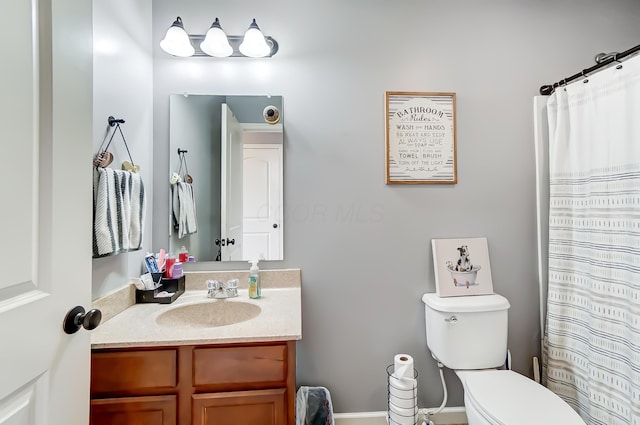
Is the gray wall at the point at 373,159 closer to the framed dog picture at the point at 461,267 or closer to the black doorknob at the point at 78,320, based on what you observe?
the framed dog picture at the point at 461,267

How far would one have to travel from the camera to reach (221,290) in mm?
1425

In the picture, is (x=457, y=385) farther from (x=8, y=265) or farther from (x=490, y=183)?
(x=8, y=265)

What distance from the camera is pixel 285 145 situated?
1.57 metres

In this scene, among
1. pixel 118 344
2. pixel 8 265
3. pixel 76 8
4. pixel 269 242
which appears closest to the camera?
pixel 8 265

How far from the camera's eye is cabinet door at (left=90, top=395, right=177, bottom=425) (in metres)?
0.98

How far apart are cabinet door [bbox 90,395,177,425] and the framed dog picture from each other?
129cm

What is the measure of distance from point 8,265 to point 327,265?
1213 mm

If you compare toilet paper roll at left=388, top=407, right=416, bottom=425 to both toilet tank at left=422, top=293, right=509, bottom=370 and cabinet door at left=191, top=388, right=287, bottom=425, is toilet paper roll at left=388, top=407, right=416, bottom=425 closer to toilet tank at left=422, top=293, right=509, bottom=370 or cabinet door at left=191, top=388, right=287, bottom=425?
toilet tank at left=422, top=293, right=509, bottom=370

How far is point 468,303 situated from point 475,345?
0.20 meters

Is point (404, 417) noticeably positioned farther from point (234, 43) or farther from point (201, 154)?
point (234, 43)

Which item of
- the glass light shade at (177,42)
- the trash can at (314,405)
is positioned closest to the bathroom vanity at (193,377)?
the trash can at (314,405)

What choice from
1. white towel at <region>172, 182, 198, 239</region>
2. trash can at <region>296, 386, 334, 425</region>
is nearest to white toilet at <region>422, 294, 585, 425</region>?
trash can at <region>296, 386, 334, 425</region>

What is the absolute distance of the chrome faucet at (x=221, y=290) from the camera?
4.61ft

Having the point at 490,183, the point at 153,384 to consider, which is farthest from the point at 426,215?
the point at 153,384
